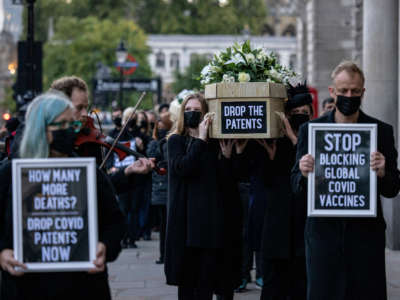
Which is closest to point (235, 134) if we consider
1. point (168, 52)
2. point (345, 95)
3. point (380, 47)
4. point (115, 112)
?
point (345, 95)

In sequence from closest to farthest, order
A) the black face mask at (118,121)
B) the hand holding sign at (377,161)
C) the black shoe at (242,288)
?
the hand holding sign at (377,161)
the black shoe at (242,288)
the black face mask at (118,121)

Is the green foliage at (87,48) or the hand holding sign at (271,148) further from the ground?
the green foliage at (87,48)

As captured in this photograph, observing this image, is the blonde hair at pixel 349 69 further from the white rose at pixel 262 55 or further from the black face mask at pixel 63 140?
the black face mask at pixel 63 140

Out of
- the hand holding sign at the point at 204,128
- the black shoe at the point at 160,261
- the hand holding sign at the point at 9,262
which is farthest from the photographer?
the black shoe at the point at 160,261

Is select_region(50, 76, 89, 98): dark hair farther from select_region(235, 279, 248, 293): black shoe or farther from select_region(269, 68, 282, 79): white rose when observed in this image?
select_region(235, 279, 248, 293): black shoe

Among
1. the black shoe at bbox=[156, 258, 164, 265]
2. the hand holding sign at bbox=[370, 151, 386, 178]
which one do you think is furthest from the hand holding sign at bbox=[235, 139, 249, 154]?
the black shoe at bbox=[156, 258, 164, 265]

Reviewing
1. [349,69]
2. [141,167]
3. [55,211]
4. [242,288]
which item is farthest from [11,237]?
[242,288]

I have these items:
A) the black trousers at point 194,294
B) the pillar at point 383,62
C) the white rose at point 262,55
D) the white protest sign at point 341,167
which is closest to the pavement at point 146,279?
the black trousers at point 194,294

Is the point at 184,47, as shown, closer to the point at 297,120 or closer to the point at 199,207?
the point at 297,120

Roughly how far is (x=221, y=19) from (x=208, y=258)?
74.2 m

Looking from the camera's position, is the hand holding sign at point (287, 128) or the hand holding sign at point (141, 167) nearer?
the hand holding sign at point (141, 167)

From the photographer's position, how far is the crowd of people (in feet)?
13.3

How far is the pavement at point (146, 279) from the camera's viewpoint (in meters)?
8.50

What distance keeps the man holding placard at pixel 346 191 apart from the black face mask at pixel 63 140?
1397 millimetres
